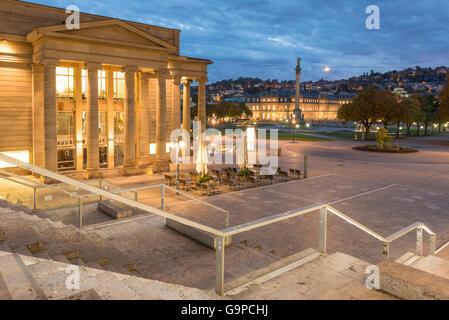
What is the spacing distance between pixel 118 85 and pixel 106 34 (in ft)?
16.4

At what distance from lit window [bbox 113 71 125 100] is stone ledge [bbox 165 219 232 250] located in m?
19.3

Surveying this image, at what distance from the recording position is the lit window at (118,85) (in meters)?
27.5

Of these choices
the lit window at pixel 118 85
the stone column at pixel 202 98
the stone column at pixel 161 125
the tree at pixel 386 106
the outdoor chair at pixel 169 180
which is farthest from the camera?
the tree at pixel 386 106

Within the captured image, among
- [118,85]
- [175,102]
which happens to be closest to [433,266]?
[118,85]

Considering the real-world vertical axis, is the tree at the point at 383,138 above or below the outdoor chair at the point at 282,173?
above

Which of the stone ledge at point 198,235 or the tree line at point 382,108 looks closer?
the stone ledge at point 198,235

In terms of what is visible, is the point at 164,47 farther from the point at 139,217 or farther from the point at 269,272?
the point at 269,272

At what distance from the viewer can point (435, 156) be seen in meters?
38.9

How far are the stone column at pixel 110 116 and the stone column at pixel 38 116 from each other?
16.0 feet

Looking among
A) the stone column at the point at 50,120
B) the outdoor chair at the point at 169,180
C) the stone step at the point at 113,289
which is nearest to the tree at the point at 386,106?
the outdoor chair at the point at 169,180

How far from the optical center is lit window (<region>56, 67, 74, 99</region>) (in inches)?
959

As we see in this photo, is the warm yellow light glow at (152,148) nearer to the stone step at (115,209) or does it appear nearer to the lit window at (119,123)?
the lit window at (119,123)

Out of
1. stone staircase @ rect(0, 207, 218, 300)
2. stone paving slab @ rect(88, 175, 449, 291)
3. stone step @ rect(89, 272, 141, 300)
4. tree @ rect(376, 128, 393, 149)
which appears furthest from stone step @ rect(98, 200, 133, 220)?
tree @ rect(376, 128, 393, 149)
